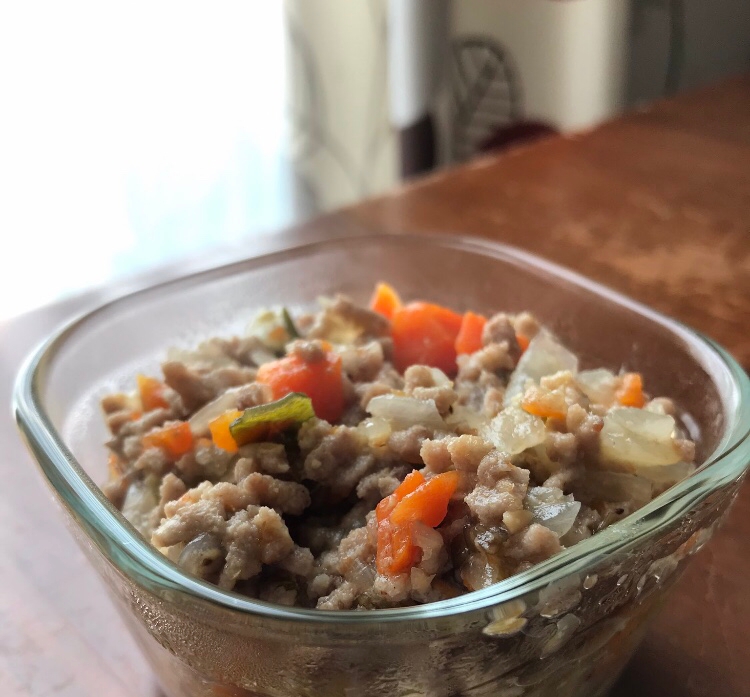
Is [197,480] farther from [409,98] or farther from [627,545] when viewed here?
[409,98]

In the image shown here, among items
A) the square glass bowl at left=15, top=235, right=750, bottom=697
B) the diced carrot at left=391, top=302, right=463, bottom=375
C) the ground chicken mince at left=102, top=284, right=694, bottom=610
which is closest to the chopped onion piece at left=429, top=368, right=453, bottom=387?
the ground chicken mince at left=102, top=284, right=694, bottom=610

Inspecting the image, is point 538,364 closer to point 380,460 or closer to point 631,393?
point 631,393

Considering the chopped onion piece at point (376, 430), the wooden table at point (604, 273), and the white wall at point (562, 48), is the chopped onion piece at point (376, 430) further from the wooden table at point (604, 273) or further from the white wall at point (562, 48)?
the white wall at point (562, 48)

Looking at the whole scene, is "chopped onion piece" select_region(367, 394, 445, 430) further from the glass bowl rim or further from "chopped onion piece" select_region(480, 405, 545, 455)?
the glass bowl rim

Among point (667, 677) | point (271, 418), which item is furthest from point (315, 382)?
point (667, 677)

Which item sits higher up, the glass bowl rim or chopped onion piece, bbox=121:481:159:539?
the glass bowl rim

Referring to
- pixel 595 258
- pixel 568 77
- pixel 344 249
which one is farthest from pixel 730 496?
pixel 568 77

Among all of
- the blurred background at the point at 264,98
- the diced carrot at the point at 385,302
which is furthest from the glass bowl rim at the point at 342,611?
the blurred background at the point at 264,98
